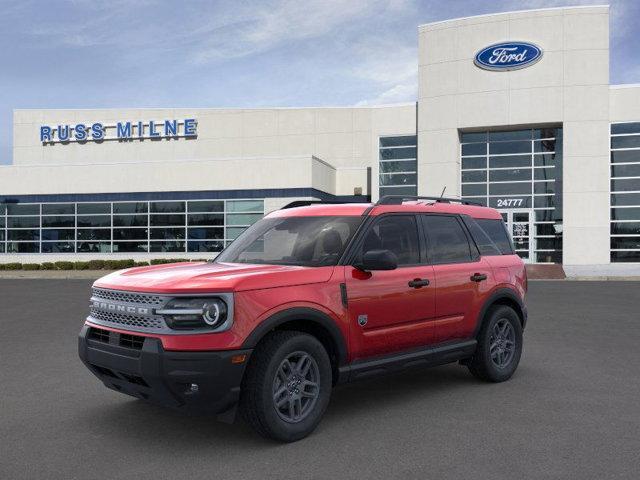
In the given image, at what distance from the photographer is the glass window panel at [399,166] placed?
118ft

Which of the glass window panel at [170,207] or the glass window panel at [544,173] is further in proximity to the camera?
the glass window panel at [170,207]

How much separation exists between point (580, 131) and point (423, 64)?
8.72 m

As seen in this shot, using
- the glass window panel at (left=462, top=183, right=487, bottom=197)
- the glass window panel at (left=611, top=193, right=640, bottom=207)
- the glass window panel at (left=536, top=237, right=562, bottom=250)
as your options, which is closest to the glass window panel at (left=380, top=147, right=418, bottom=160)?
the glass window panel at (left=462, top=183, right=487, bottom=197)

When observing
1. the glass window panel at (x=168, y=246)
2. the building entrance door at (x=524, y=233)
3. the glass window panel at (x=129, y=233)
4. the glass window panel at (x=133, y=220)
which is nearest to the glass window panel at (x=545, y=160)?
the building entrance door at (x=524, y=233)

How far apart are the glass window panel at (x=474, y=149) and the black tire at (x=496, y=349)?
28.3 m

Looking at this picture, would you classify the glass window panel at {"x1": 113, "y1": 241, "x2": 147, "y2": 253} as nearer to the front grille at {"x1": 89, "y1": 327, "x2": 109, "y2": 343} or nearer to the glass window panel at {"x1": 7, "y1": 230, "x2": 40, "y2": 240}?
the glass window panel at {"x1": 7, "y1": 230, "x2": 40, "y2": 240}

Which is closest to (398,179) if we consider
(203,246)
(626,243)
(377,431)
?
(203,246)

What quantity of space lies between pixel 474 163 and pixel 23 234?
1038 inches

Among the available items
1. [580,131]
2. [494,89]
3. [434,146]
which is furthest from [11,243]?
[580,131]

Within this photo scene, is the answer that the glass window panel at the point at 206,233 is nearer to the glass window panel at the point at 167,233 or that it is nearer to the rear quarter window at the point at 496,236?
the glass window panel at the point at 167,233

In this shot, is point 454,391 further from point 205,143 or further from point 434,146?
point 205,143

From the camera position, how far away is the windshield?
5.66m

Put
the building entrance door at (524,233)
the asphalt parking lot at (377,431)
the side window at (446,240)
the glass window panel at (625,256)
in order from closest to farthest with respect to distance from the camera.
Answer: the asphalt parking lot at (377,431)
the side window at (446,240)
the glass window panel at (625,256)
the building entrance door at (524,233)

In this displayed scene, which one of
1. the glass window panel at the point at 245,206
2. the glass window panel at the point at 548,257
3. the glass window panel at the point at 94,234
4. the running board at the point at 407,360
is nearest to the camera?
the running board at the point at 407,360
